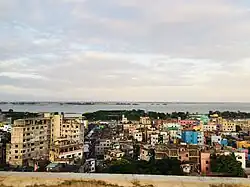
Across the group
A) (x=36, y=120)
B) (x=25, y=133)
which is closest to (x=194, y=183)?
(x=25, y=133)

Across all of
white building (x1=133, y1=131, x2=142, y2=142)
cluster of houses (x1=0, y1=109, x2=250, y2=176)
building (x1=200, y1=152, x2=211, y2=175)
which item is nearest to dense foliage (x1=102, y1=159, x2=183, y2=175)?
cluster of houses (x1=0, y1=109, x2=250, y2=176)

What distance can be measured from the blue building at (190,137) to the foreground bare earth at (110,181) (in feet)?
56.9

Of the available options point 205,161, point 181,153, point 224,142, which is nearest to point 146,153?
point 181,153

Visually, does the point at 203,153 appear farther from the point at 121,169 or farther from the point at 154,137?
the point at 154,137

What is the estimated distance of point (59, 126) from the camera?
1622 centimetres

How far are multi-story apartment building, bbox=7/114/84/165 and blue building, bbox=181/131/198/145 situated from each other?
6.91m

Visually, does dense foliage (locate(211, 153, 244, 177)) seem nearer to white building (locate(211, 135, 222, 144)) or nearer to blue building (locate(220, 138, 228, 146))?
blue building (locate(220, 138, 228, 146))

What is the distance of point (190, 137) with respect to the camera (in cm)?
1959

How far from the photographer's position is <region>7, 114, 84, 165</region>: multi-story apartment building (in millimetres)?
13172

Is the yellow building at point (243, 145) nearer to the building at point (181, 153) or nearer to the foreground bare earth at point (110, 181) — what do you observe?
the building at point (181, 153)

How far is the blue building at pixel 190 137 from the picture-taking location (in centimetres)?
1915

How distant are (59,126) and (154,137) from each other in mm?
5786

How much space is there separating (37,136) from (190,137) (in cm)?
951

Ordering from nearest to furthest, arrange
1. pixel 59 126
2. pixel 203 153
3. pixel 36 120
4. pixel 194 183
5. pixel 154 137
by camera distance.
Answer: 1. pixel 194 183
2. pixel 203 153
3. pixel 36 120
4. pixel 59 126
5. pixel 154 137
